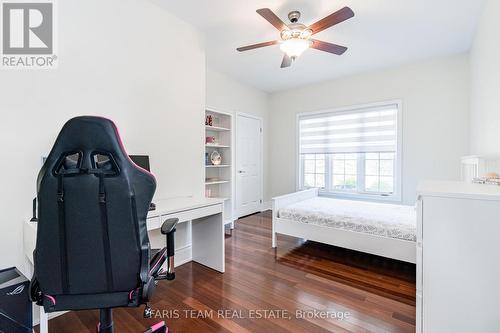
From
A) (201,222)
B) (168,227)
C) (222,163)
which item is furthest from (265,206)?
(168,227)

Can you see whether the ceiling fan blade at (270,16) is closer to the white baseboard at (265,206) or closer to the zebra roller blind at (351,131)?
the zebra roller blind at (351,131)

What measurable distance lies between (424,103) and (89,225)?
445cm

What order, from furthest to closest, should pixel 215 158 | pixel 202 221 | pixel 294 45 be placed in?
pixel 215 158, pixel 202 221, pixel 294 45

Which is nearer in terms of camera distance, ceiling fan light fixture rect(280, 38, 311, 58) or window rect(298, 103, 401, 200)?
ceiling fan light fixture rect(280, 38, 311, 58)

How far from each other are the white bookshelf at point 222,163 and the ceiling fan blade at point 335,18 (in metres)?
2.32

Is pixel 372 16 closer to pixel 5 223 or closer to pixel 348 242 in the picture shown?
pixel 348 242

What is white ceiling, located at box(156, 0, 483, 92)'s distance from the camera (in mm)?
2320

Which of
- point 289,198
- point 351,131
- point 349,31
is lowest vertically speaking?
point 289,198

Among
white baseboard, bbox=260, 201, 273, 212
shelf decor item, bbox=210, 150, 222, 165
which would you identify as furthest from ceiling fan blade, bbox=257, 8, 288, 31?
white baseboard, bbox=260, 201, 273, 212

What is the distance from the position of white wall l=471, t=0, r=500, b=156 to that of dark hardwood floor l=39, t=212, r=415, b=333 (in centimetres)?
148

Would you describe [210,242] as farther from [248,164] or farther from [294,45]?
[248,164]

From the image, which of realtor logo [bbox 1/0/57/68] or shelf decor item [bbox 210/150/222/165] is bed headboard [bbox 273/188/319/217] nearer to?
shelf decor item [bbox 210/150/222/165]

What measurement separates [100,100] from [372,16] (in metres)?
2.82

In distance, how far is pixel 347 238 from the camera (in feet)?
8.30
